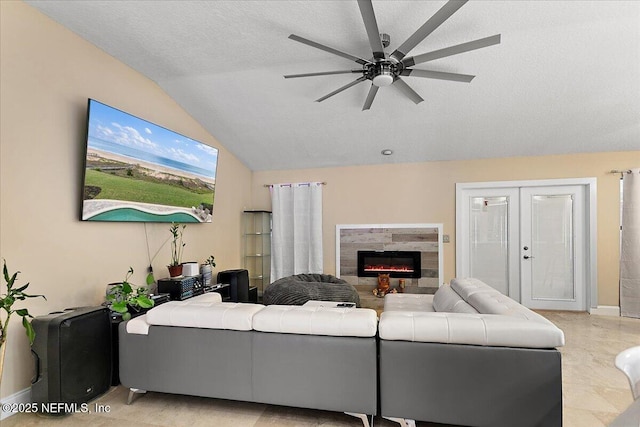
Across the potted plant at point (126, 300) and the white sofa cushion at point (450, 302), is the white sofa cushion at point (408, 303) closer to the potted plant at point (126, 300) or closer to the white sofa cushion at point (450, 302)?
the white sofa cushion at point (450, 302)

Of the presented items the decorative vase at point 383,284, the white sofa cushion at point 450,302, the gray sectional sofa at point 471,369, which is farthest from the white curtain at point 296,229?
the gray sectional sofa at point 471,369

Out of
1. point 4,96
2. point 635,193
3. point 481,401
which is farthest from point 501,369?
point 635,193

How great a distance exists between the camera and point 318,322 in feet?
6.77

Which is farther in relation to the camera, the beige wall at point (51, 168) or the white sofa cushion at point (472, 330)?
the beige wall at point (51, 168)

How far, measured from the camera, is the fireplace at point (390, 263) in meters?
5.53

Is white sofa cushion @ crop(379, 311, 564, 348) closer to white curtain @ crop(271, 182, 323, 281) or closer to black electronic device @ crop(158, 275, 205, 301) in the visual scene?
black electronic device @ crop(158, 275, 205, 301)

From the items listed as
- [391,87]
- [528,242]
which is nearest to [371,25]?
[391,87]

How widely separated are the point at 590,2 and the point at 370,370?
3197mm

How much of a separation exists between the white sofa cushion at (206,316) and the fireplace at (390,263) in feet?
11.8

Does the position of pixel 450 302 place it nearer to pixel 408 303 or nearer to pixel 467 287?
pixel 467 287

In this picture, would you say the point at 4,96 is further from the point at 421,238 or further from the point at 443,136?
the point at 421,238

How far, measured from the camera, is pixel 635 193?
4.65m

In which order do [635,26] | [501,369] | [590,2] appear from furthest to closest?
1. [635,26]
2. [590,2]
3. [501,369]

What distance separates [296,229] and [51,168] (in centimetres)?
369
